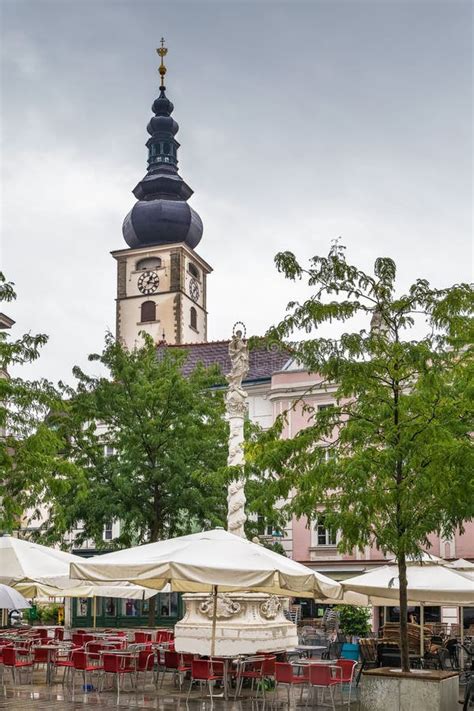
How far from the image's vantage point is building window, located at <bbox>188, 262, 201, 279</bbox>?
80.2m

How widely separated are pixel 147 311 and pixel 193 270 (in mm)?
6557

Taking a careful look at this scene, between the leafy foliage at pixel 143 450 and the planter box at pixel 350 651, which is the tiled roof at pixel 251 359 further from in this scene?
the planter box at pixel 350 651

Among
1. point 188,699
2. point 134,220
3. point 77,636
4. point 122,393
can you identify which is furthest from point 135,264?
point 188,699

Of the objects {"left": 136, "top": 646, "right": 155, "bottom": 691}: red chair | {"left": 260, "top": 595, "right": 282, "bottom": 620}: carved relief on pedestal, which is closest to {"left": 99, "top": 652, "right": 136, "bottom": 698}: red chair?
{"left": 136, "top": 646, "right": 155, "bottom": 691}: red chair

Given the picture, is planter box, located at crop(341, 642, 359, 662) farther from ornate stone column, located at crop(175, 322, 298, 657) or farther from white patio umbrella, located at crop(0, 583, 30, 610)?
white patio umbrella, located at crop(0, 583, 30, 610)

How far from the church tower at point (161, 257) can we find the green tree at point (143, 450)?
4294 centimetres

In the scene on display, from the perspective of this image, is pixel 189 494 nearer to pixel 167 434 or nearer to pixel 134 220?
pixel 167 434

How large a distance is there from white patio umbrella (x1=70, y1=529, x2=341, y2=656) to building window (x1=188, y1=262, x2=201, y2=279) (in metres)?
65.3

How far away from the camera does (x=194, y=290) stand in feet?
265

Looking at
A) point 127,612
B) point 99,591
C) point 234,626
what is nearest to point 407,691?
Result: point 234,626

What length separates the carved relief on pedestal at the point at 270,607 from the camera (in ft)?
61.9

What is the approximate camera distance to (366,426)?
13852 mm

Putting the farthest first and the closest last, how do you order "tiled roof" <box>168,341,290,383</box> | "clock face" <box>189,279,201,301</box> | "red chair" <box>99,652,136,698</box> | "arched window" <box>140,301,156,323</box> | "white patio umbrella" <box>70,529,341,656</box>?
"clock face" <box>189,279,201,301</box>
"arched window" <box>140,301,156,323</box>
"tiled roof" <box>168,341,290,383</box>
"red chair" <box>99,652,136,698</box>
"white patio umbrella" <box>70,529,341,656</box>

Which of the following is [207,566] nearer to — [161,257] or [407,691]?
[407,691]
